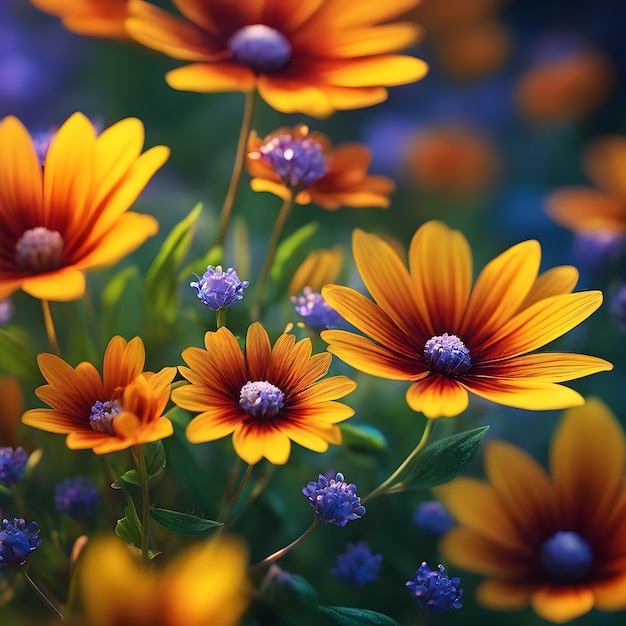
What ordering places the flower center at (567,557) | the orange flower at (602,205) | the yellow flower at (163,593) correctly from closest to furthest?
1. the yellow flower at (163,593)
2. the flower center at (567,557)
3. the orange flower at (602,205)

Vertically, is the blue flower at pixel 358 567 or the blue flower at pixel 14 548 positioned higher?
the blue flower at pixel 358 567

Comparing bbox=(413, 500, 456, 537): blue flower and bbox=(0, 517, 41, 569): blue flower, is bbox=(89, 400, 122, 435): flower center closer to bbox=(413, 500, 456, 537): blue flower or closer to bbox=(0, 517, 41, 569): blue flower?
bbox=(0, 517, 41, 569): blue flower

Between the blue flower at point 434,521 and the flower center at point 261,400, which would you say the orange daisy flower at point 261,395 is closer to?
the flower center at point 261,400

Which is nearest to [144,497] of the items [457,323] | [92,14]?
[457,323]

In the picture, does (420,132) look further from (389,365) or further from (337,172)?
(389,365)

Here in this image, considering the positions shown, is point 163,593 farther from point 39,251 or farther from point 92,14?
point 92,14

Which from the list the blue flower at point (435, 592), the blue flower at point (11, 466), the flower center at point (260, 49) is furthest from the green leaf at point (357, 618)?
the flower center at point (260, 49)
